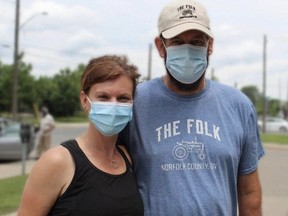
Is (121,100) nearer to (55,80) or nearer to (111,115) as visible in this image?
(111,115)

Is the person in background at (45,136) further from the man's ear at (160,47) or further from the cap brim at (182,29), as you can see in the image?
the cap brim at (182,29)

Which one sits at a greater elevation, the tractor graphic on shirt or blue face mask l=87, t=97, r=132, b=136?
blue face mask l=87, t=97, r=132, b=136

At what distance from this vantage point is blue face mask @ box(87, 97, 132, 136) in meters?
2.35

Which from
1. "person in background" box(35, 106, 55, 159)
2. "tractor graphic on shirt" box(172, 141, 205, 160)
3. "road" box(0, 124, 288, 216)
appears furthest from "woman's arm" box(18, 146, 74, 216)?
"person in background" box(35, 106, 55, 159)

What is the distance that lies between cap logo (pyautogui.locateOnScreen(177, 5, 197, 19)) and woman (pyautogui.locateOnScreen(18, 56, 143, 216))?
358 millimetres

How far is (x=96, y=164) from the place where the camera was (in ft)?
7.50

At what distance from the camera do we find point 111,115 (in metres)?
2.34

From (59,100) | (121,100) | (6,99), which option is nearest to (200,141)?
(121,100)

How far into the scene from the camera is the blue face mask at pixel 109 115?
235 centimetres

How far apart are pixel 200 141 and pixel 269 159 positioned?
1435 centimetres

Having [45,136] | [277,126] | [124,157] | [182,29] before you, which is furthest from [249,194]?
[277,126]

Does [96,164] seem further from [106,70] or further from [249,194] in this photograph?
[249,194]

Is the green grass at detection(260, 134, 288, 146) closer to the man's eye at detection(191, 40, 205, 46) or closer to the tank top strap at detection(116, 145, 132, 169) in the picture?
the man's eye at detection(191, 40, 205, 46)

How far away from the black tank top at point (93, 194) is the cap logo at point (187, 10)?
2.65ft
